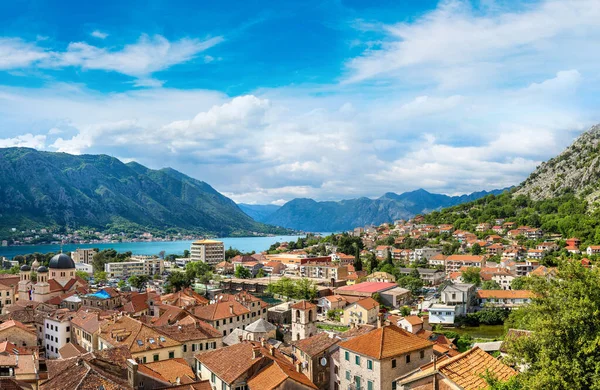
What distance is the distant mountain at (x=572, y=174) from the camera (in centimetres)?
14588

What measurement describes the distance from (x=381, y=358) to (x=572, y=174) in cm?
16199

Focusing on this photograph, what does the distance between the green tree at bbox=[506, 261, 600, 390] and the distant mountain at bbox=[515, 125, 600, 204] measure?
439ft

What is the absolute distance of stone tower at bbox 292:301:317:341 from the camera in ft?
139

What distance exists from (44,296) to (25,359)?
3884cm

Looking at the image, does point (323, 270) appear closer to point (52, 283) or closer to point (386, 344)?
point (52, 283)

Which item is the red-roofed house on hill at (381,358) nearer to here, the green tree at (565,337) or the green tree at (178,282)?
the green tree at (565,337)

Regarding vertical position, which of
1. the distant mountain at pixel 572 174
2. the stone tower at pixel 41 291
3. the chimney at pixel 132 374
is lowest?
the stone tower at pixel 41 291

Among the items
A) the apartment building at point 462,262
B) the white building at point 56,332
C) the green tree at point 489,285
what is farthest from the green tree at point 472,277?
the white building at point 56,332

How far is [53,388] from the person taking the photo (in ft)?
62.1

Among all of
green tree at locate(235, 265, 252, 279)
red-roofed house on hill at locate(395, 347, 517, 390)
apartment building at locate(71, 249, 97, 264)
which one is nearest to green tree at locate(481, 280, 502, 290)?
green tree at locate(235, 265, 252, 279)

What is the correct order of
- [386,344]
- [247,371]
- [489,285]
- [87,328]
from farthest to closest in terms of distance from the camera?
[489,285] → [87,328] → [247,371] → [386,344]

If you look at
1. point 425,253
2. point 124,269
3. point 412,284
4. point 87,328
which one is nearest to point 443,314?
point 412,284

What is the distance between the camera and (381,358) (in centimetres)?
2184

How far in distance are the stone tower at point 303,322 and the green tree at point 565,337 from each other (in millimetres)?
27969
